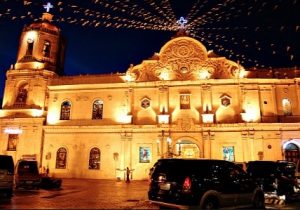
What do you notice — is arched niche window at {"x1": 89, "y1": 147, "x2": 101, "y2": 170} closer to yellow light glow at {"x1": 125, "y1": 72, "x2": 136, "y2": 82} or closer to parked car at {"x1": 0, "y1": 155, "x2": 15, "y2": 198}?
yellow light glow at {"x1": 125, "y1": 72, "x2": 136, "y2": 82}

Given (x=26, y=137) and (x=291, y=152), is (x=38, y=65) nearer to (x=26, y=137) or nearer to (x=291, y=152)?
(x=26, y=137)

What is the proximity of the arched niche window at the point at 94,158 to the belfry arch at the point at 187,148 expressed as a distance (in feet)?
24.1

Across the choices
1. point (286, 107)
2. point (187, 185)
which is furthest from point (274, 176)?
point (286, 107)

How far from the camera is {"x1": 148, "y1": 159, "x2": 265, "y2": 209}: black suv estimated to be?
8.20m

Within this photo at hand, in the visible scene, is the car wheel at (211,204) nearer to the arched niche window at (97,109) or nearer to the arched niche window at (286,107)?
the arched niche window at (286,107)

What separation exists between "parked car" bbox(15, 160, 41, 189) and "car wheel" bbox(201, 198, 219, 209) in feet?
43.8

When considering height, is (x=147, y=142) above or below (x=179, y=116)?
below

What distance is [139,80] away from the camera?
95.6 ft

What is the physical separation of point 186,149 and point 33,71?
58.2ft

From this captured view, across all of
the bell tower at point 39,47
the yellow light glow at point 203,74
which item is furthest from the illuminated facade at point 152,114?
the bell tower at point 39,47

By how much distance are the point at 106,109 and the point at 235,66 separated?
1353 centimetres

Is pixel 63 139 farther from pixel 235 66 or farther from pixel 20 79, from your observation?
pixel 235 66

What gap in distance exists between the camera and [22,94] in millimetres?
30156

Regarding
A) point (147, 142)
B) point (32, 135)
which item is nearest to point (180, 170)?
point (147, 142)
